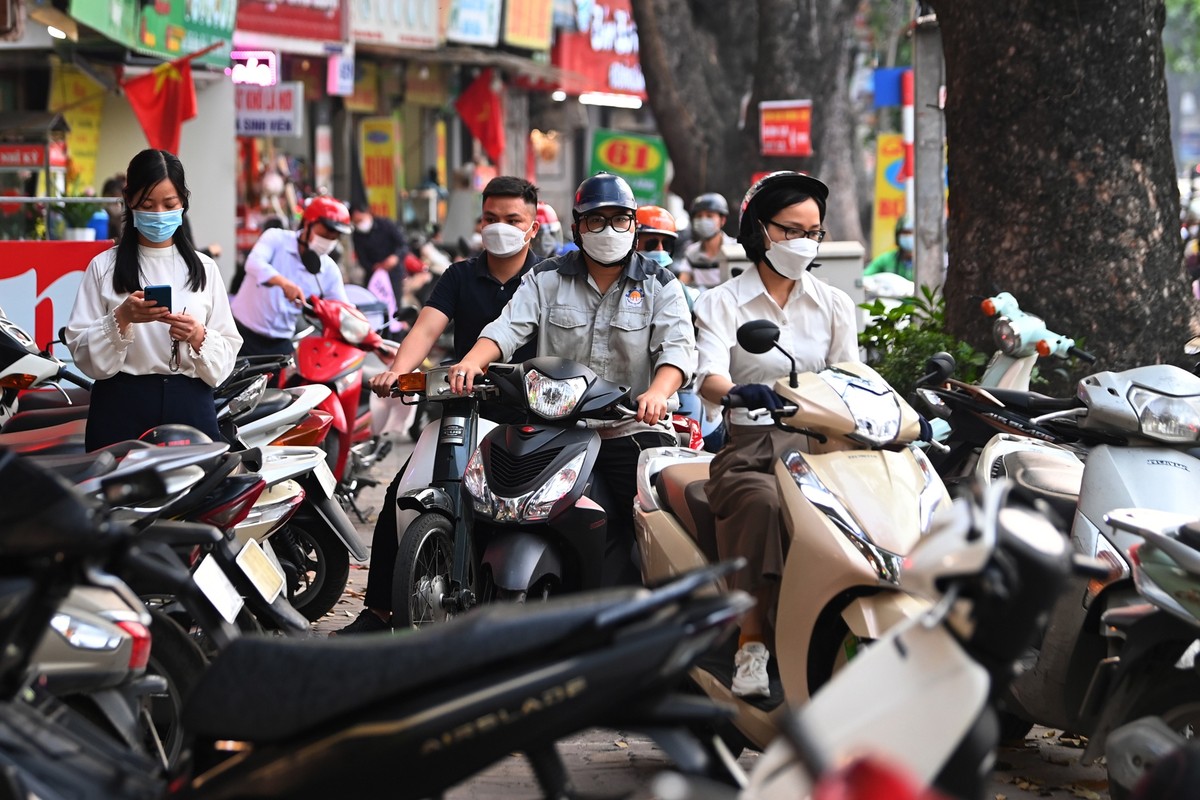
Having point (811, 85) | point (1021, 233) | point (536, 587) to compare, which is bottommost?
point (536, 587)

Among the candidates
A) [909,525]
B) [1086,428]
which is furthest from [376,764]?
[1086,428]

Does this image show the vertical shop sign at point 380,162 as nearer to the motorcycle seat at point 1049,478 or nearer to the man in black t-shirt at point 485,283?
the man in black t-shirt at point 485,283

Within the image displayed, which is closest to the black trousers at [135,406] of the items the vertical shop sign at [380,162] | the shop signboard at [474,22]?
the vertical shop sign at [380,162]

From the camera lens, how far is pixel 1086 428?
5234 millimetres

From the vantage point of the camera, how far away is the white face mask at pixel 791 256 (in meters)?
5.42

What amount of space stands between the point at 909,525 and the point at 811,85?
14.7m

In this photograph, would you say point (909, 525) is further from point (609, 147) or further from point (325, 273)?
point (609, 147)

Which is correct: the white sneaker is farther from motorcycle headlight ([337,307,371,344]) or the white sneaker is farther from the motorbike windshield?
motorcycle headlight ([337,307,371,344])

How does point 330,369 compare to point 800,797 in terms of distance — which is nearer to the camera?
point 800,797

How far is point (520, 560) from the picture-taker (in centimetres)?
547

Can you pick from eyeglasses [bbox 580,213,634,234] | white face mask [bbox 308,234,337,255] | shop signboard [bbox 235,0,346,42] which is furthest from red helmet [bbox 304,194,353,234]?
shop signboard [bbox 235,0,346,42]

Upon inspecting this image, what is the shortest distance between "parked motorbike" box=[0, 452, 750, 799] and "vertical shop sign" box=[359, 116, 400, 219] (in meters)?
21.5

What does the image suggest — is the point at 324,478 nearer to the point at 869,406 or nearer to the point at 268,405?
the point at 268,405

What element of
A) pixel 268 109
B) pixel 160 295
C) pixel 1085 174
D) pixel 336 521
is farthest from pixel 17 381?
pixel 268 109
